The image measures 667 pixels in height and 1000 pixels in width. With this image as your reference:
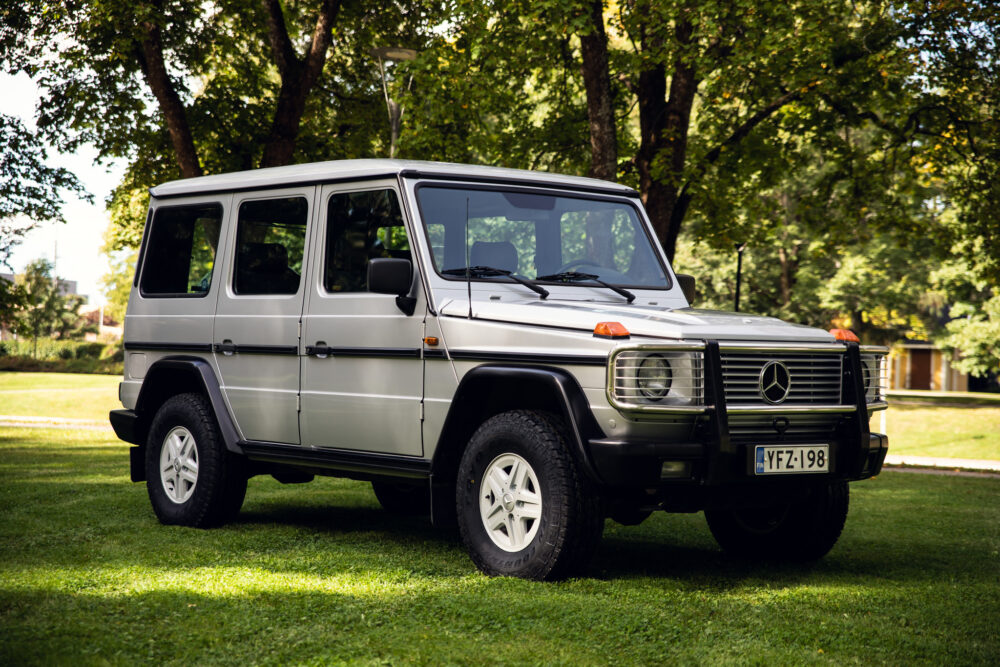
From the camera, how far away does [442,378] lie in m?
6.55

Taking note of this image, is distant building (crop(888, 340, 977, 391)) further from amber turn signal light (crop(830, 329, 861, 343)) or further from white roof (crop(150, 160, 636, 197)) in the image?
amber turn signal light (crop(830, 329, 861, 343))

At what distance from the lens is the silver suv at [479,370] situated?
19.1ft

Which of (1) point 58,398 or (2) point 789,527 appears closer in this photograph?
(2) point 789,527

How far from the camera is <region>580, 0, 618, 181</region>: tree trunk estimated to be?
1553 cm

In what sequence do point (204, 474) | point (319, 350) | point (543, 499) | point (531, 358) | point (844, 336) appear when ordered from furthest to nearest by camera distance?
point (204, 474) → point (319, 350) → point (844, 336) → point (531, 358) → point (543, 499)

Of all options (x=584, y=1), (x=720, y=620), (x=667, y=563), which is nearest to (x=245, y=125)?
(x=584, y=1)

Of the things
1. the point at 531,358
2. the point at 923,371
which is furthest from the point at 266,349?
the point at 923,371

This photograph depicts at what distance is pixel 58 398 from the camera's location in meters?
33.7

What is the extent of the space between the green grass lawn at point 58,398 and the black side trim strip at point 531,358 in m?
22.2

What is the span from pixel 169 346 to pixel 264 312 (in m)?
1.14

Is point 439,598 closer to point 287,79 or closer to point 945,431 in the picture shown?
point 287,79

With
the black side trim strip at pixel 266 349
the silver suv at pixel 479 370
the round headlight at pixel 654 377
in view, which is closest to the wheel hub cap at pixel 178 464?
the silver suv at pixel 479 370

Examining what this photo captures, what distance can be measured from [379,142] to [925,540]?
1767cm

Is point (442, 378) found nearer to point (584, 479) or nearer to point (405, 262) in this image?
point (405, 262)
